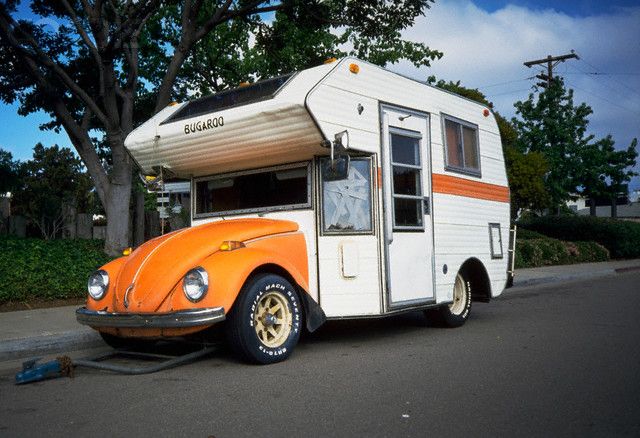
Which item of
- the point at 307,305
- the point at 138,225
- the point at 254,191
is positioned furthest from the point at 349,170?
the point at 138,225

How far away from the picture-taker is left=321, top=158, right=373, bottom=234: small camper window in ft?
20.9

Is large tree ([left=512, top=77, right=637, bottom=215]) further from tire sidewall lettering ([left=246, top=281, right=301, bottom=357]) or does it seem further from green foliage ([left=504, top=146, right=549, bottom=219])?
tire sidewall lettering ([left=246, top=281, right=301, bottom=357])

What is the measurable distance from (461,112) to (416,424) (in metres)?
5.47

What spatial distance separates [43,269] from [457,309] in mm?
6533

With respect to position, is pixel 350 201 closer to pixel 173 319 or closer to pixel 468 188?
pixel 173 319

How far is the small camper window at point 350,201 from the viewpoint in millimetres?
6363

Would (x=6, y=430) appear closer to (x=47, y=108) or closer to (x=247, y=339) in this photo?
(x=247, y=339)

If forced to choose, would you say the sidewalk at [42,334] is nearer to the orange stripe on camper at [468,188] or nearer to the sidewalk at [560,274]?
the orange stripe on camper at [468,188]

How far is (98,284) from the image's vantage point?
582cm

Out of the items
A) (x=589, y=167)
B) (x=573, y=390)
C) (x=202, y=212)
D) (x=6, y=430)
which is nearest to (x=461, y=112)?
(x=202, y=212)

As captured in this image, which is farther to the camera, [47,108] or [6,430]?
[47,108]

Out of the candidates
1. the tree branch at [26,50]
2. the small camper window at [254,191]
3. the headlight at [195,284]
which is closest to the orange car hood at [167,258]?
the headlight at [195,284]

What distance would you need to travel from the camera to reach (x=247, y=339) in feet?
17.6

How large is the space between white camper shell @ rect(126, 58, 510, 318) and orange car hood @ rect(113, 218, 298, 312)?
61 centimetres
